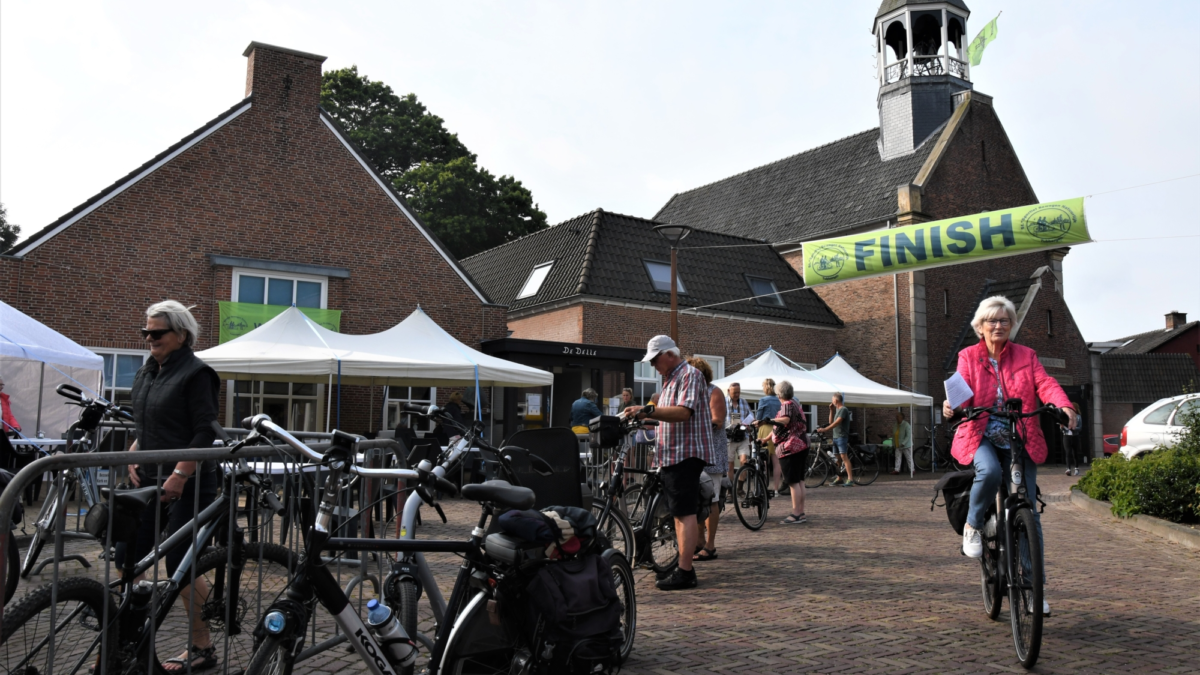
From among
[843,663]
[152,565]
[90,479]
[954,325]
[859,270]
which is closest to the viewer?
[152,565]

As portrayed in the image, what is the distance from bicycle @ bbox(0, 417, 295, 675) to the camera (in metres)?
3.22

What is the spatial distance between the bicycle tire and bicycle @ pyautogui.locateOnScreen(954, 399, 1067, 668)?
3336mm

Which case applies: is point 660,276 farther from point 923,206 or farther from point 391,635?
point 391,635

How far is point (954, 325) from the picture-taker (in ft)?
96.6

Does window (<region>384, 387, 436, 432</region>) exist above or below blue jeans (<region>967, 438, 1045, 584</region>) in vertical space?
above

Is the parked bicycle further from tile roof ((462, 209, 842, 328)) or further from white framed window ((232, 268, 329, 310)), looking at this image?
white framed window ((232, 268, 329, 310))

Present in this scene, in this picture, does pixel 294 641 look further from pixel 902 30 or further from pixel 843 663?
pixel 902 30

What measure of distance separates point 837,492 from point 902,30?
2084 cm

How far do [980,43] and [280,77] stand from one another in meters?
24.0

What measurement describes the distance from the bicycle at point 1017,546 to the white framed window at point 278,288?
15186 millimetres

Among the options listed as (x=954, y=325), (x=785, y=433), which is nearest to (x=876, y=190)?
(x=954, y=325)

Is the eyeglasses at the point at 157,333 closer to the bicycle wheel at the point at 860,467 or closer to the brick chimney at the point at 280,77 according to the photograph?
the brick chimney at the point at 280,77

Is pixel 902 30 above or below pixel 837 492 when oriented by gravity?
above

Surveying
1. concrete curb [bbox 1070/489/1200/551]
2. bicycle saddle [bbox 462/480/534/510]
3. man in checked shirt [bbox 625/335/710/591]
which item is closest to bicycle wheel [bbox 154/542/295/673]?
bicycle saddle [bbox 462/480/534/510]
